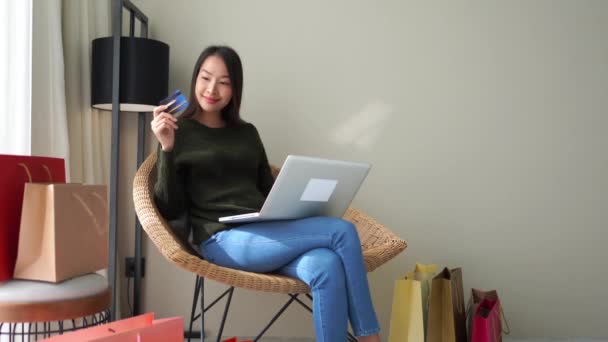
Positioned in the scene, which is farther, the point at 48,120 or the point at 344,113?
the point at 344,113

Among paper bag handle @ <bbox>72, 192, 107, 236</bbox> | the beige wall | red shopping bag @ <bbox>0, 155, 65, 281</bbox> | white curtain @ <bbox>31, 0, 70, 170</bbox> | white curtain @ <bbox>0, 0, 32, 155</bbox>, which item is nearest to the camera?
red shopping bag @ <bbox>0, 155, 65, 281</bbox>

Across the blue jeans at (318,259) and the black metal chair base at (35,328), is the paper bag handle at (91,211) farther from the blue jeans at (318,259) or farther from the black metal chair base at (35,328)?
the blue jeans at (318,259)

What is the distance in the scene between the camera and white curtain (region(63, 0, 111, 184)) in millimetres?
2135

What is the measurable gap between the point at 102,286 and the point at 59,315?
0.16 m

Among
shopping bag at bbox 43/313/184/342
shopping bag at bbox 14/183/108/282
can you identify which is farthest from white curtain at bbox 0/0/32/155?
shopping bag at bbox 43/313/184/342

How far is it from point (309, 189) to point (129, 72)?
3.16 feet

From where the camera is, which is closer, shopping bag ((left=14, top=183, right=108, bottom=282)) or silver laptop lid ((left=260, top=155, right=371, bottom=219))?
shopping bag ((left=14, top=183, right=108, bottom=282))

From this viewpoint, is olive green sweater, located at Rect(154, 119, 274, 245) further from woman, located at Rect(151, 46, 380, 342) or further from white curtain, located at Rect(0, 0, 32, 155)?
white curtain, located at Rect(0, 0, 32, 155)

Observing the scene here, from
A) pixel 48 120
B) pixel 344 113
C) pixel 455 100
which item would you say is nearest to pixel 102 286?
pixel 48 120

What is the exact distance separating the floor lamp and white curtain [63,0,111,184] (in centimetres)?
4

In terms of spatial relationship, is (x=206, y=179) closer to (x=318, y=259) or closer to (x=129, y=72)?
(x=318, y=259)

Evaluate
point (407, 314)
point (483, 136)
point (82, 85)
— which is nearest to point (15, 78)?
point (82, 85)

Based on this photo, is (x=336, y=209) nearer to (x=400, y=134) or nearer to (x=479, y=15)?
(x=400, y=134)

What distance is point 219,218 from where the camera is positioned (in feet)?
5.87
